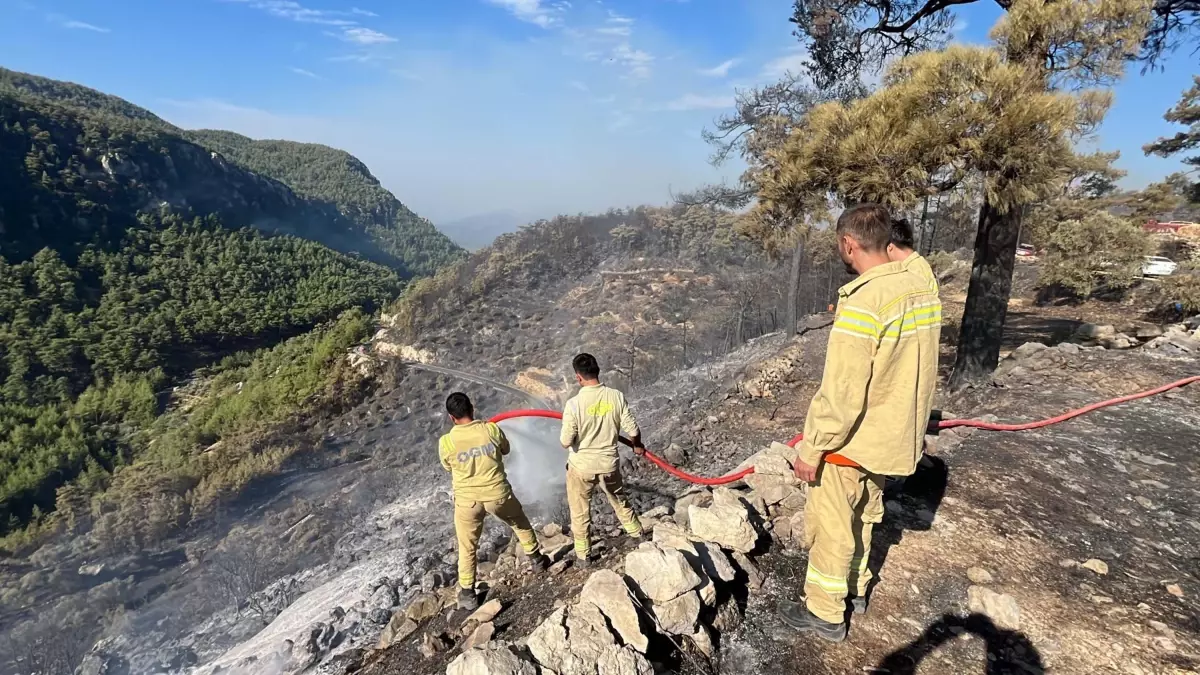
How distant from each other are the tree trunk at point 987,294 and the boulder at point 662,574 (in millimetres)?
4998

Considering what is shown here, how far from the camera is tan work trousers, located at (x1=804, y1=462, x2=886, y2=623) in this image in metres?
2.12

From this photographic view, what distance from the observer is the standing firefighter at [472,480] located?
347cm

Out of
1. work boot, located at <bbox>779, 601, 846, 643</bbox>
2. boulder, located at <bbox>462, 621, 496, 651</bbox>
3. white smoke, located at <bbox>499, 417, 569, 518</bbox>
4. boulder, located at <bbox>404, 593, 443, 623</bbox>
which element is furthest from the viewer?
white smoke, located at <bbox>499, 417, 569, 518</bbox>

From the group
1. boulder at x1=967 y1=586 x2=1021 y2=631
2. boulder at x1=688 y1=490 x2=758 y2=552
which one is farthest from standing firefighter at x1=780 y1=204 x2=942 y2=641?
boulder at x1=967 y1=586 x2=1021 y2=631

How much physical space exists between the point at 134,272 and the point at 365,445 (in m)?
49.5

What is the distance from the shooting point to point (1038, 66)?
15.4 feet

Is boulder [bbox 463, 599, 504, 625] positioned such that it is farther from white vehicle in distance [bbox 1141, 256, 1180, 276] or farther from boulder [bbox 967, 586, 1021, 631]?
white vehicle in distance [bbox 1141, 256, 1180, 276]

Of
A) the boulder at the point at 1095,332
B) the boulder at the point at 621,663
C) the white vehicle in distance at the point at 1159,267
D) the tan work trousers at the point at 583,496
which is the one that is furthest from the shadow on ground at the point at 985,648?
the white vehicle in distance at the point at 1159,267

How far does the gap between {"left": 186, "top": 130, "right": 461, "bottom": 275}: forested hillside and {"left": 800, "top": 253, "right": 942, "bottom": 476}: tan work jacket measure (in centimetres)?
9946

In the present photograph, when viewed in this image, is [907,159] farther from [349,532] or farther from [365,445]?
[365,445]

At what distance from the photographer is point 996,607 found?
2389mm

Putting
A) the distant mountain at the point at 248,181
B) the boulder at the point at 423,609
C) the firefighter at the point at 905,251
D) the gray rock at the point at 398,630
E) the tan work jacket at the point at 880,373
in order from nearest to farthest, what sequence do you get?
the tan work jacket at the point at 880,373 < the firefighter at the point at 905,251 < the gray rock at the point at 398,630 < the boulder at the point at 423,609 < the distant mountain at the point at 248,181

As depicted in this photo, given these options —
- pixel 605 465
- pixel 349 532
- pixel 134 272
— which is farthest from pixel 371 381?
pixel 134 272

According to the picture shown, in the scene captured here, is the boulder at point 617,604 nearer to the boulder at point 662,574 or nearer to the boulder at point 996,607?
the boulder at point 662,574
